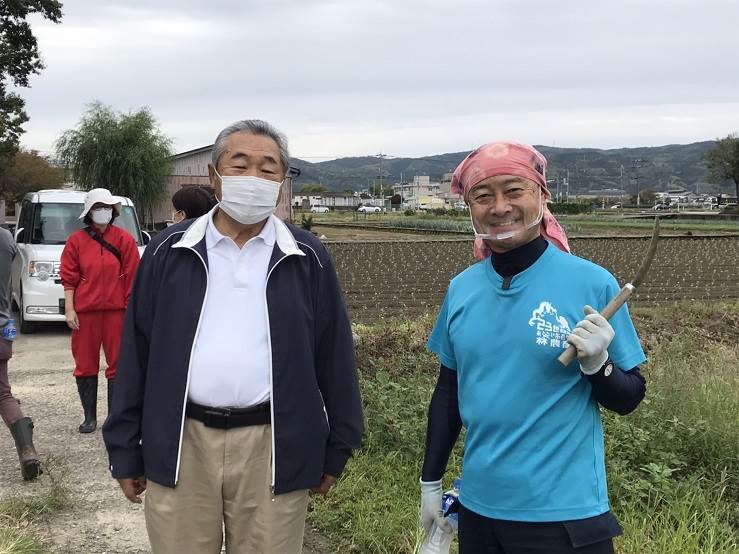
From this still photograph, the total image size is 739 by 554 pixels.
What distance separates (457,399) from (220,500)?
32.4 inches

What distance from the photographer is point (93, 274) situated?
5.33 metres

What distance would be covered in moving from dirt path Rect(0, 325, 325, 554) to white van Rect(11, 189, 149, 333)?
210 centimetres

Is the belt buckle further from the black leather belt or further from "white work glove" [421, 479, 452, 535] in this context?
"white work glove" [421, 479, 452, 535]

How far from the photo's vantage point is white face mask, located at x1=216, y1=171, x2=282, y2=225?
2373 millimetres

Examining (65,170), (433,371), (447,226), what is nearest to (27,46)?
(65,170)

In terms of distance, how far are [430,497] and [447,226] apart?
150ft

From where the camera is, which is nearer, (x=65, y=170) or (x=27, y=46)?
(x=27, y=46)

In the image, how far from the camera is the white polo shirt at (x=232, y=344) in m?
2.23

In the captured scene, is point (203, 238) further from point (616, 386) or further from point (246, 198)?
point (616, 386)

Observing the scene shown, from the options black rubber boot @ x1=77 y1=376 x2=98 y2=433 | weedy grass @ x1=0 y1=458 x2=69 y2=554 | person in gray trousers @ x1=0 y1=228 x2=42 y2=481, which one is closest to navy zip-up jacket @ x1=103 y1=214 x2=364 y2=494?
weedy grass @ x1=0 y1=458 x2=69 y2=554

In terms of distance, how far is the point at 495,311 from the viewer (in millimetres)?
2074

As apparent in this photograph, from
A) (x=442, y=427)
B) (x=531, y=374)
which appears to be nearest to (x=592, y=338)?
(x=531, y=374)

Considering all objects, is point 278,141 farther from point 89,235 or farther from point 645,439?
point 89,235

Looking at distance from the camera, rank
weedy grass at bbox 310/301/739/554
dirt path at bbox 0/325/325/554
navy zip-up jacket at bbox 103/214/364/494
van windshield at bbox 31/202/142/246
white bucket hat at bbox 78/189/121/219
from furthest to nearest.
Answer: van windshield at bbox 31/202/142/246, white bucket hat at bbox 78/189/121/219, dirt path at bbox 0/325/325/554, weedy grass at bbox 310/301/739/554, navy zip-up jacket at bbox 103/214/364/494
